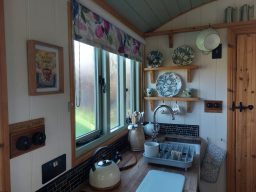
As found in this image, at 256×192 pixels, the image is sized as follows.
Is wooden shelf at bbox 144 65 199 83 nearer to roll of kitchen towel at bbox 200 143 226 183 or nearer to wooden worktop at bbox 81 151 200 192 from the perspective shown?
roll of kitchen towel at bbox 200 143 226 183

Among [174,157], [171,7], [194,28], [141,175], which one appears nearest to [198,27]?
[194,28]

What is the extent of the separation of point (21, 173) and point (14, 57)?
487 mm

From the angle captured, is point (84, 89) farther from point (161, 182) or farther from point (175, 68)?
point (175, 68)

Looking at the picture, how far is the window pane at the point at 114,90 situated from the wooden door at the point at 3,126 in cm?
112

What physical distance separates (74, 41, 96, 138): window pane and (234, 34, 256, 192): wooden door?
4.93ft

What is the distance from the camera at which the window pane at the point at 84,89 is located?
1418mm

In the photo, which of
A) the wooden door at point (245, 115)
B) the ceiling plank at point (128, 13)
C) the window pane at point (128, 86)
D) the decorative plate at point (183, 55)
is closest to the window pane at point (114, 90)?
the window pane at point (128, 86)

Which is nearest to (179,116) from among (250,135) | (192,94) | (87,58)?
(192,94)

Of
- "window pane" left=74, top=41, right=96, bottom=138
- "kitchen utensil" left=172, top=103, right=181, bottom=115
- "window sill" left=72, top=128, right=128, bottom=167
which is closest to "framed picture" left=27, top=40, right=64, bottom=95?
"window pane" left=74, top=41, right=96, bottom=138

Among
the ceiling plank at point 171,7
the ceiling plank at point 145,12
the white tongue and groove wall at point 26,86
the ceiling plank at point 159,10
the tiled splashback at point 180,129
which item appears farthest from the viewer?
the tiled splashback at point 180,129

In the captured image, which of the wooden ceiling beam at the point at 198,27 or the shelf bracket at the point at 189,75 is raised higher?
the wooden ceiling beam at the point at 198,27

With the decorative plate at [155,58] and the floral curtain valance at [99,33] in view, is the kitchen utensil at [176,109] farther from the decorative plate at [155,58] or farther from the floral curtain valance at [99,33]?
the floral curtain valance at [99,33]

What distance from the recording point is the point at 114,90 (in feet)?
6.44

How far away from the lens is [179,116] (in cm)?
239
